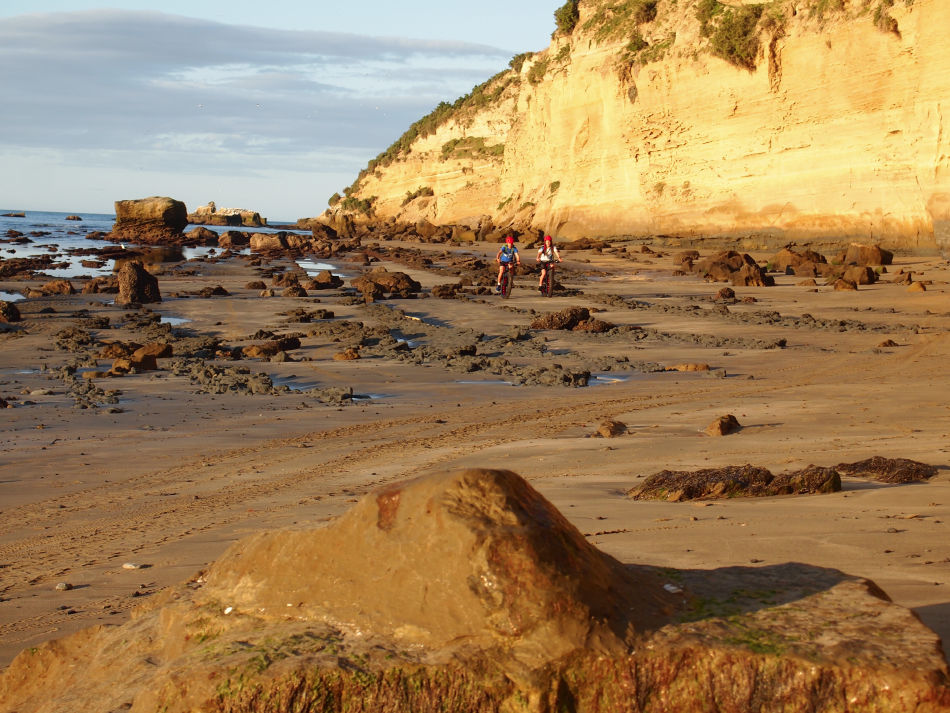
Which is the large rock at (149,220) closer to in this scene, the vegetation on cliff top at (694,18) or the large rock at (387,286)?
the vegetation on cliff top at (694,18)

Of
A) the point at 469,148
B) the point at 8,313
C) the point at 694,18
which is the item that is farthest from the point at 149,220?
the point at 8,313

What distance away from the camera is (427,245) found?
160 ft

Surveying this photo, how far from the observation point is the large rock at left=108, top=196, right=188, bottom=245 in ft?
201

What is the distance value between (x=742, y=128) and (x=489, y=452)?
98.1 feet

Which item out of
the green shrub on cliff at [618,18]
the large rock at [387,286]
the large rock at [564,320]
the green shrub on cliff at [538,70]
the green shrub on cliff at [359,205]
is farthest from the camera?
the green shrub on cliff at [359,205]

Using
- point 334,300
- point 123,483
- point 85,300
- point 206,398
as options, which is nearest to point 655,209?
point 334,300

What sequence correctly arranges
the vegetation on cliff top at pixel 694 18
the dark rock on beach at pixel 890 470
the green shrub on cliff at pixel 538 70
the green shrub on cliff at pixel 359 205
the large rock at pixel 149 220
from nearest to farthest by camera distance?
1. the dark rock on beach at pixel 890 470
2. the vegetation on cliff top at pixel 694 18
3. the green shrub on cliff at pixel 538 70
4. the large rock at pixel 149 220
5. the green shrub on cliff at pixel 359 205

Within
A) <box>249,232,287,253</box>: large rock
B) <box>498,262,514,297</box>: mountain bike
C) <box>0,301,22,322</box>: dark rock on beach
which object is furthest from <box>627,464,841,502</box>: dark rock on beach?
<box>249,232,287,253</box>: large rock

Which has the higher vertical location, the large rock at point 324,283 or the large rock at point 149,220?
the large rock at point 149,220

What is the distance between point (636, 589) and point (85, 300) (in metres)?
21.4

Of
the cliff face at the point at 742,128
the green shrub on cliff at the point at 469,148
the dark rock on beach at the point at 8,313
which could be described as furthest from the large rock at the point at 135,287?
the green shrub on cliff at the point at 469,148

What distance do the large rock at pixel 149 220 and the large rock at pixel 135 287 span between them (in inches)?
1556

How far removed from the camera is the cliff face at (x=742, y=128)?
2748cm

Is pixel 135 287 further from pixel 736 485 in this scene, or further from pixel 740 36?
pixel 740 36
